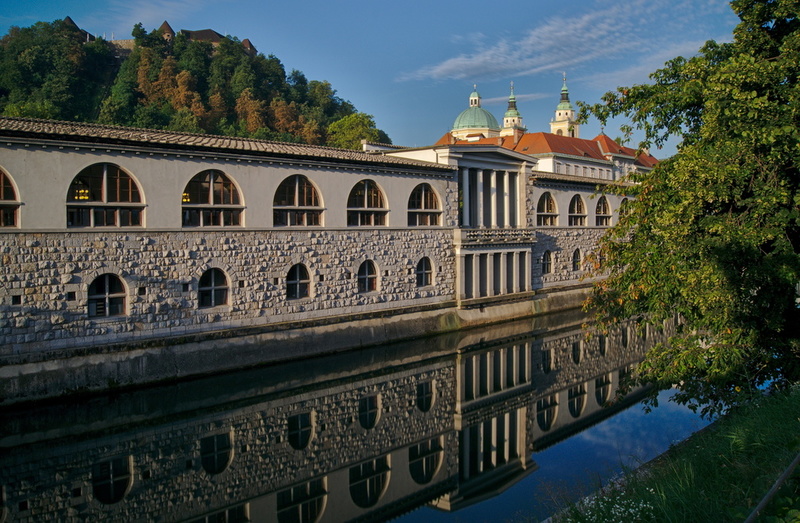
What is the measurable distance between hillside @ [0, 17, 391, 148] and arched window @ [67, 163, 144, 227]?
5317 centimetres

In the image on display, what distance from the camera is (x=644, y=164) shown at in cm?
7575

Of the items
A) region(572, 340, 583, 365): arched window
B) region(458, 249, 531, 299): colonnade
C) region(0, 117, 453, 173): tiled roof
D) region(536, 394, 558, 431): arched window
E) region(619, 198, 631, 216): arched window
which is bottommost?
region(536, 394, 558, 431): arched window

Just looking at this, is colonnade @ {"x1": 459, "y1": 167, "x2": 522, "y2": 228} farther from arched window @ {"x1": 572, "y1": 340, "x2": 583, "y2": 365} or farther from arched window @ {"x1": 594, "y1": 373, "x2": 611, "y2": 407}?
arched window @ {"x1": 594, "y1": 373, "x2": 611, "y2": 407}

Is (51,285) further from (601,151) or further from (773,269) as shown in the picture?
(601,151)

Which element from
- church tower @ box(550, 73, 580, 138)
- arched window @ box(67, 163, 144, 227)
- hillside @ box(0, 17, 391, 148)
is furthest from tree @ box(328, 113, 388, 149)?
arched window @ box(67, 163, 144, 227)

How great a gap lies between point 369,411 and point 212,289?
7.24m

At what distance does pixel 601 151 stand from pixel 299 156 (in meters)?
59.8

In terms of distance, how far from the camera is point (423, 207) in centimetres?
3114

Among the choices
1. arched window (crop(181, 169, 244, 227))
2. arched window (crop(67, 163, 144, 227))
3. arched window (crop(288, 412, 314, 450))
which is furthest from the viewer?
arched window (crop(181, 169, 244, 227))

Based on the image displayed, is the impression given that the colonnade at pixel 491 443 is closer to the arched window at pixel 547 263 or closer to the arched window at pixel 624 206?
the arched window at pixel 624 206

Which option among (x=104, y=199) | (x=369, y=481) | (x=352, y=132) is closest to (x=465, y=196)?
(x=104, y=199)

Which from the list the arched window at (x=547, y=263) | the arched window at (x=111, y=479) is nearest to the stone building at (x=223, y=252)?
the arched window at (x=547, y=263)

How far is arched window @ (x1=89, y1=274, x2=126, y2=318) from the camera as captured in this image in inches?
801

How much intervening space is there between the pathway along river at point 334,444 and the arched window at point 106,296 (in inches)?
98.6
